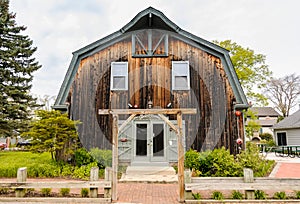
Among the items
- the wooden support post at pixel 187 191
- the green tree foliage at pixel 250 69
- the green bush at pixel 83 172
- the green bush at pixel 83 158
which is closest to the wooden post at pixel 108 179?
the wooden support post at pixel 187 191

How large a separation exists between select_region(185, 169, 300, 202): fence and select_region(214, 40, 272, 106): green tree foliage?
1377cm

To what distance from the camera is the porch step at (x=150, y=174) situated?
806 centimetres

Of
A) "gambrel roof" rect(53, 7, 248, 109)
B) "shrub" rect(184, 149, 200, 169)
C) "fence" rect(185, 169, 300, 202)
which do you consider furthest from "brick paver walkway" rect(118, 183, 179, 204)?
"gambrel roof" rect(53, 7, 248, 109)

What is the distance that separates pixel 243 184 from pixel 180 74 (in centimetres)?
604

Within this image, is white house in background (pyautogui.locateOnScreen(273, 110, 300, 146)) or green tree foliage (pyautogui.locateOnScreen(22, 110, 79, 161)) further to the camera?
white house in background (pyautogui.locateOnScreen(273, 110, 300, 146))

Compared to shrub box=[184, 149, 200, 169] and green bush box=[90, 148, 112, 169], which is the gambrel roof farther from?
shrub box=[184, 149, 200, 169]

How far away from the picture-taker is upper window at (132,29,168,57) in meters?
10.7

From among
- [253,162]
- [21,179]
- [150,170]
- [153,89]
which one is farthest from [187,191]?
[153,89]

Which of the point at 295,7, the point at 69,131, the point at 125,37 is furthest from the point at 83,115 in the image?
the point at 295,7

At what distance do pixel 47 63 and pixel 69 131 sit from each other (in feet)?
44.5

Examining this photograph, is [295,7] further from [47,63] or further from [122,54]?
[47,63]

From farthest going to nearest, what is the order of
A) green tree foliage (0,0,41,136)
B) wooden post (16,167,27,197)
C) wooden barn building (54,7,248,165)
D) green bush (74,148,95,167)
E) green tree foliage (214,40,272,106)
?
green tree foliage (214,40,272,106) < green tree foliage (0,0,41,136) < wooden barn building (54,7,248,165) < green bush (74,148,95,167) < wooden post (16,167,27,197)

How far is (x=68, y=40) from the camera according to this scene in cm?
1502

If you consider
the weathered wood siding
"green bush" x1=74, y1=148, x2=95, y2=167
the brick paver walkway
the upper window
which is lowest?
the brick paver walkway
